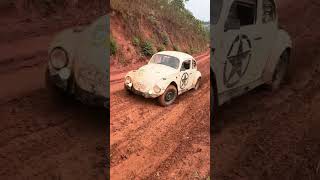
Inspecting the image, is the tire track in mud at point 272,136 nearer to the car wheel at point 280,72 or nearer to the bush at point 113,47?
the car wheel at point 280,72

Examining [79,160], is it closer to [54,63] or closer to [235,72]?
[54,63]

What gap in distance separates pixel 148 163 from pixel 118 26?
11.8 meters

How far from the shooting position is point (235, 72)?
276 inches

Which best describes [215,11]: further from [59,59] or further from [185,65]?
[59,59]

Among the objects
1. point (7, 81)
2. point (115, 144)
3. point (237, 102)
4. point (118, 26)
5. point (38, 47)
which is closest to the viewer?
point (115, 144)

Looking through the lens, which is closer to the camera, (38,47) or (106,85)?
(106,85)

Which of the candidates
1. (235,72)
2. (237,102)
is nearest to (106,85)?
(235,72)

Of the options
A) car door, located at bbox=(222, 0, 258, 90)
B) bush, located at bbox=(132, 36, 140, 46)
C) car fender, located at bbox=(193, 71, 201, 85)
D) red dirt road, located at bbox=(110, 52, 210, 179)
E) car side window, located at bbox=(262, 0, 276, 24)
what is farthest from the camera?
bush, located at bbox=(132, 36, 140, 46)

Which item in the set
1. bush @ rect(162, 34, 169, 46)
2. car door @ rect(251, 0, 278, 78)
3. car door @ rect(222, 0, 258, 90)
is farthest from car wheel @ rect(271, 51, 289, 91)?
bush @ rect(162, 34, 169, 46)

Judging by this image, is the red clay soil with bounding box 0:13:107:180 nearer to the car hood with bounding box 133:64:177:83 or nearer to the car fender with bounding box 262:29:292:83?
the car hood with bounding box 133:64:177:83

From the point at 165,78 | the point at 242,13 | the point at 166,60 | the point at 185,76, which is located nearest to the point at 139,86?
the point at 165,78

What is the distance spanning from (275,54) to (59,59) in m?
4.79

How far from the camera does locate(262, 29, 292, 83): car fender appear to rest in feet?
27.2

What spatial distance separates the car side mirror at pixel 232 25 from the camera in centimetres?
654
